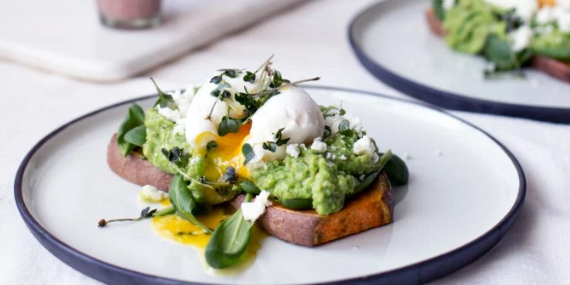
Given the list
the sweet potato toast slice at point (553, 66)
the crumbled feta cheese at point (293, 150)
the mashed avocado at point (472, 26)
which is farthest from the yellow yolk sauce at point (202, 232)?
the mashed avocado at point (472, 26)

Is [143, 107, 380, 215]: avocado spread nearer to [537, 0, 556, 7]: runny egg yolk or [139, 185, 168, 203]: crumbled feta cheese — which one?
[139, 185, 168, 203]: crumbled feta cheese

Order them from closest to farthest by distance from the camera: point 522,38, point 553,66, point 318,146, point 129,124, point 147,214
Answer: point 318,146, point 147,214, point 129,124, point 553,66, point 522,38

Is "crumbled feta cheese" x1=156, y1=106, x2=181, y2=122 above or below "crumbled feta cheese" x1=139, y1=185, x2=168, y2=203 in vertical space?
above

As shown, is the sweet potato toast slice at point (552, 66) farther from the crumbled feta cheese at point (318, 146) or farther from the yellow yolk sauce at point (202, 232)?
the yellow yolk sauce at point (202, 232)

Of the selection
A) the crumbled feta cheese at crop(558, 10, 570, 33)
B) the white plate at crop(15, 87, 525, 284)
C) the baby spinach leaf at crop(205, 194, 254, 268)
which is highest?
the baby spinach leaf at crop(205, 194, 254, 268)

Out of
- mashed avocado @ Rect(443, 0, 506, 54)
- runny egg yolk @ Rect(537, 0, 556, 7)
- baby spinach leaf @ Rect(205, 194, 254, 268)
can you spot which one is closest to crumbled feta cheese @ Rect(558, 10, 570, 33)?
runny egg yolk @ Rect(537, 0, 556, 7)

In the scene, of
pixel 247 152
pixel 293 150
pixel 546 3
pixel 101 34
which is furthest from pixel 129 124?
Result: pixel 546 3

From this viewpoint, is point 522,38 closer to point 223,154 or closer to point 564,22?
point 564,22

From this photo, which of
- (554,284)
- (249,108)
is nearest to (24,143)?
(249,108)
